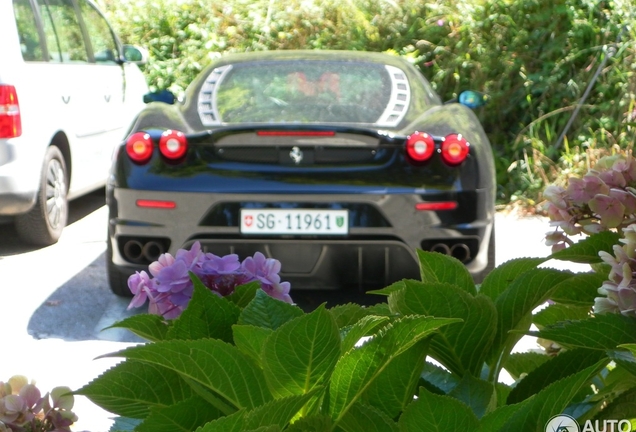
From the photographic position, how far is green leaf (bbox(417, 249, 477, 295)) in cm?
117

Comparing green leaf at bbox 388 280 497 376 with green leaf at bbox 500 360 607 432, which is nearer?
green leaf at bbox 500 360 607 432

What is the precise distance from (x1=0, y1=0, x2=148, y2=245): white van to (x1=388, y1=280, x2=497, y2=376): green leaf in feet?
15.2

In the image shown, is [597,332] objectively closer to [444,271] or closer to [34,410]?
[444,271]

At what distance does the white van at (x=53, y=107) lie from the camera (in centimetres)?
670

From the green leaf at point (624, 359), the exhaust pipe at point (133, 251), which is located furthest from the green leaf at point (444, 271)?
the exhaust pipe at point (133, 251)

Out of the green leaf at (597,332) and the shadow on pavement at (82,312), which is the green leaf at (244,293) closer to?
the green leaf at (597,332)

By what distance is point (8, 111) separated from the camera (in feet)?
21.6

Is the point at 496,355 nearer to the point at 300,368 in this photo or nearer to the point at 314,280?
the point at 300,368

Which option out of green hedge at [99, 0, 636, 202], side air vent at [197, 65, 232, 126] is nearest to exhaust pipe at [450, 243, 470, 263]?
side air vent at [197, 65, 232, 126]

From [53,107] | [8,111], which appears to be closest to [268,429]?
[8,111]

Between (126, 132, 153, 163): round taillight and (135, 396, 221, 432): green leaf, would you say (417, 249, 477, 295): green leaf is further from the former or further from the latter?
(126, 132, 153, 163): round taillight

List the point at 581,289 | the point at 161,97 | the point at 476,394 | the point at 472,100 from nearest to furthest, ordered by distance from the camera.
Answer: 1. the point at 476,394
2. the point at 581,289
3. the point at 472,100
4. the point at 161,97

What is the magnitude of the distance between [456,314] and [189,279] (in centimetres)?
34

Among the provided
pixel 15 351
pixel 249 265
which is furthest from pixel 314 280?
pixel 249 265
